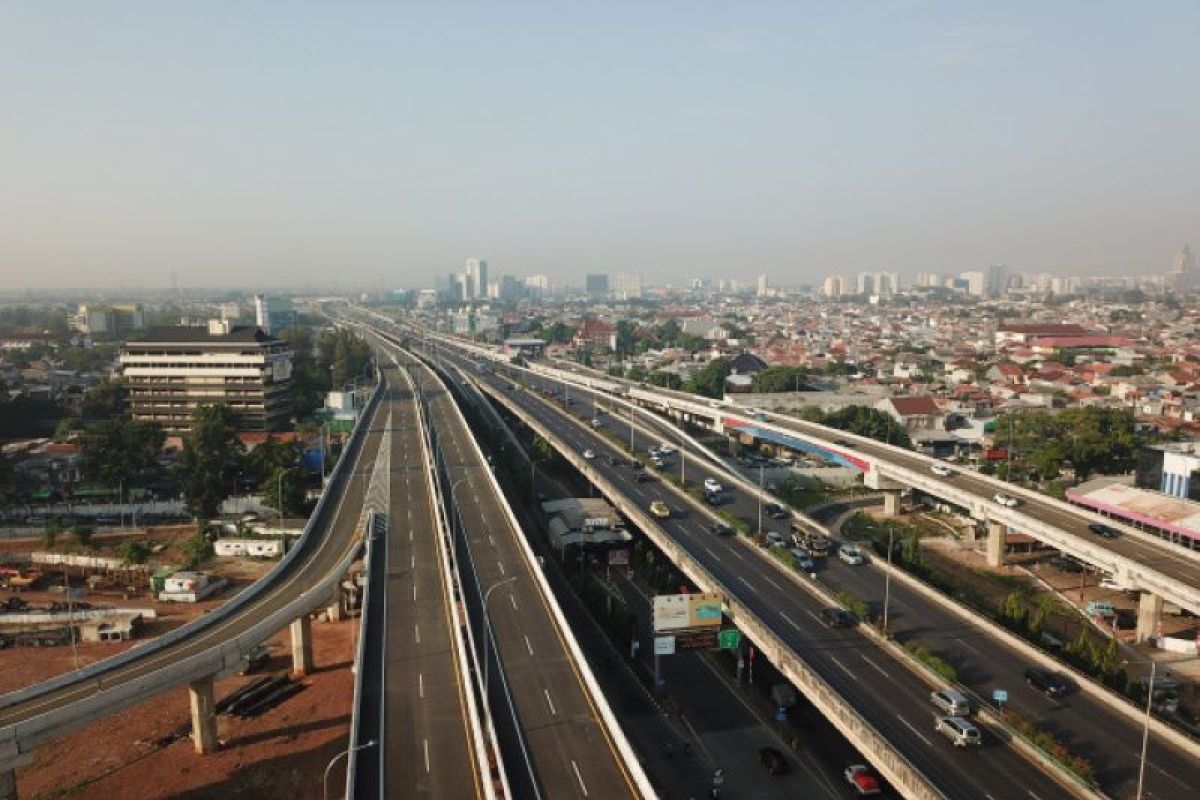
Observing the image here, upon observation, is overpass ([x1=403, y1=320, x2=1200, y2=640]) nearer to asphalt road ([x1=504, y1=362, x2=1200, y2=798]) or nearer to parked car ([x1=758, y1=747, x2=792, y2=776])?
asphalt road ([x1=504, y1=362, x2=1200, y2=798])

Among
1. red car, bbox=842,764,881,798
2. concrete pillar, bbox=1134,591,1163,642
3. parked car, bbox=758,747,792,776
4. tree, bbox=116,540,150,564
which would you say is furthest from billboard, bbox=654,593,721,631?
tree, bbox=116,540,150,564

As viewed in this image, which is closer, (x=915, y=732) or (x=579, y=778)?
(x=579, y=778)

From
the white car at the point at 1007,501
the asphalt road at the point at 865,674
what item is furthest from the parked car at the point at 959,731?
the white car at the point at 1007,501

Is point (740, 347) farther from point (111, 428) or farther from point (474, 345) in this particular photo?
point (111, 428)

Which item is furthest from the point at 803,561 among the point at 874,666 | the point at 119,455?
the point at 119,455

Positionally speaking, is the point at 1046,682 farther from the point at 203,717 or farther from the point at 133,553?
the point at 133,553
